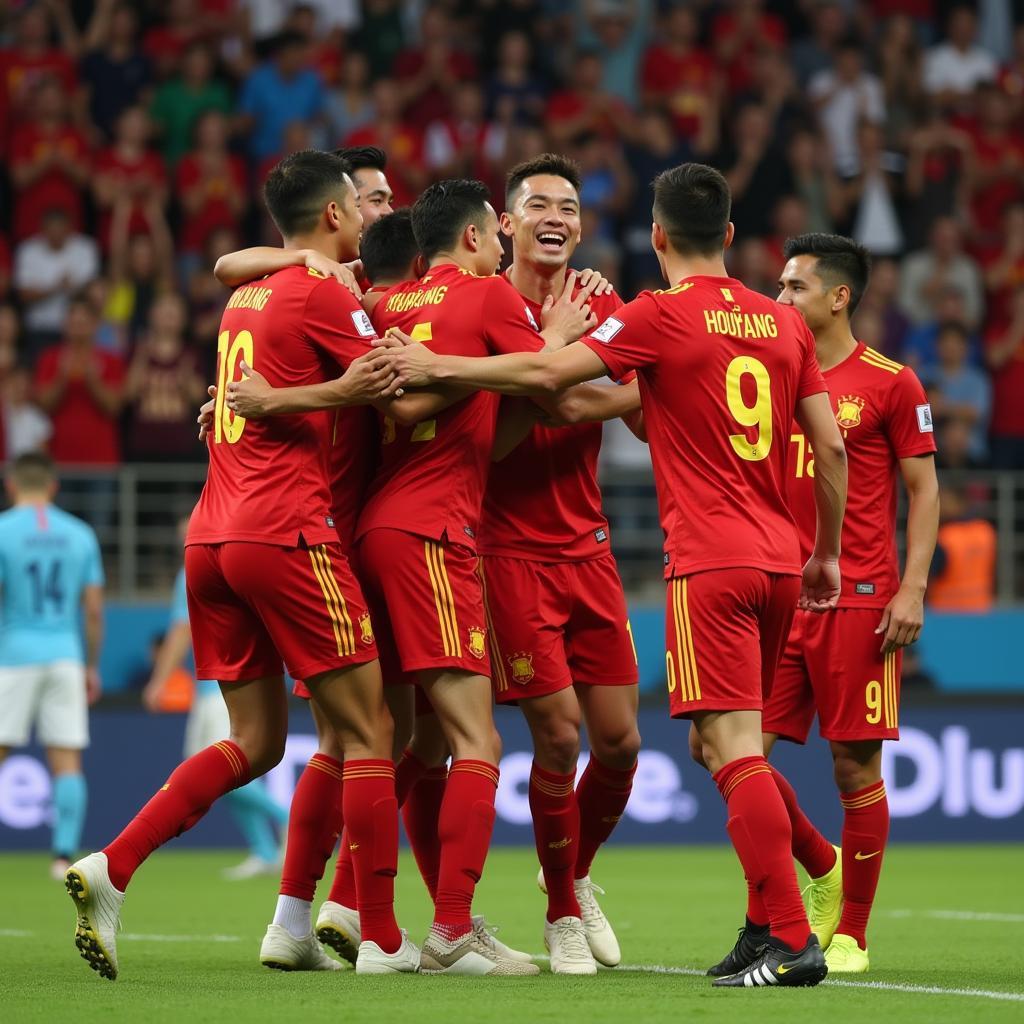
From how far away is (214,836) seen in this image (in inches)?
583

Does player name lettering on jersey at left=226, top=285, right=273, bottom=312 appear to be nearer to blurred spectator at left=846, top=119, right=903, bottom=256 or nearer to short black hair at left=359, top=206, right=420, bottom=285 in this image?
short black hair at left=359, top=206, right=420, bottom=285

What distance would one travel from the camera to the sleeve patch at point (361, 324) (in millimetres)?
6969

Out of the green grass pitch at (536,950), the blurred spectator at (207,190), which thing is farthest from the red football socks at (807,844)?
the blurred spectator at (207,190)

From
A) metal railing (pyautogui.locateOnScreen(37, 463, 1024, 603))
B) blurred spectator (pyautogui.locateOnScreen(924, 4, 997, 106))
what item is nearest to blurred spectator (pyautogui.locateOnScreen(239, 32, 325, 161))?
metal railing (pyautogui.locateOnScreen(37, 463, 1024, 603))

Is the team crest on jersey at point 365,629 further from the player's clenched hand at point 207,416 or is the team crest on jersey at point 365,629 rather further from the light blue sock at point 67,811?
the light blue sock at point 67,811

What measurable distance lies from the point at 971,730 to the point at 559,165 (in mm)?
8263

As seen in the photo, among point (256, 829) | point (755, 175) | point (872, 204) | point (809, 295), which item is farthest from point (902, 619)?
point (872, 204)

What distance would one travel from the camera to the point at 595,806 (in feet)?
25.7

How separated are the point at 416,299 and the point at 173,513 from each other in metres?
8.15

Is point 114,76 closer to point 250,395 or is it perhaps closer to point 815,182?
point 815,182

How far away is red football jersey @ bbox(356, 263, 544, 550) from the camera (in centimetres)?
702

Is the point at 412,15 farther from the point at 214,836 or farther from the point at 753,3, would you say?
the point at 214,836

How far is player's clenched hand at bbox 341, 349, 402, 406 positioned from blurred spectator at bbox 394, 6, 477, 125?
11.6m

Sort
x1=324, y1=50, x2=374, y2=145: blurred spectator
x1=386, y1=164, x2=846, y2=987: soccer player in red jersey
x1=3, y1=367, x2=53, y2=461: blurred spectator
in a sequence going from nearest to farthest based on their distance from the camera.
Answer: x1=386, y1=164, x2=846, y2=987: soccer player in red jersey, x1=3, y1=367, x2=53, y2=461: blurred spectator, x1=324, y1=50, x2=374, y2=145: blurred spectator
